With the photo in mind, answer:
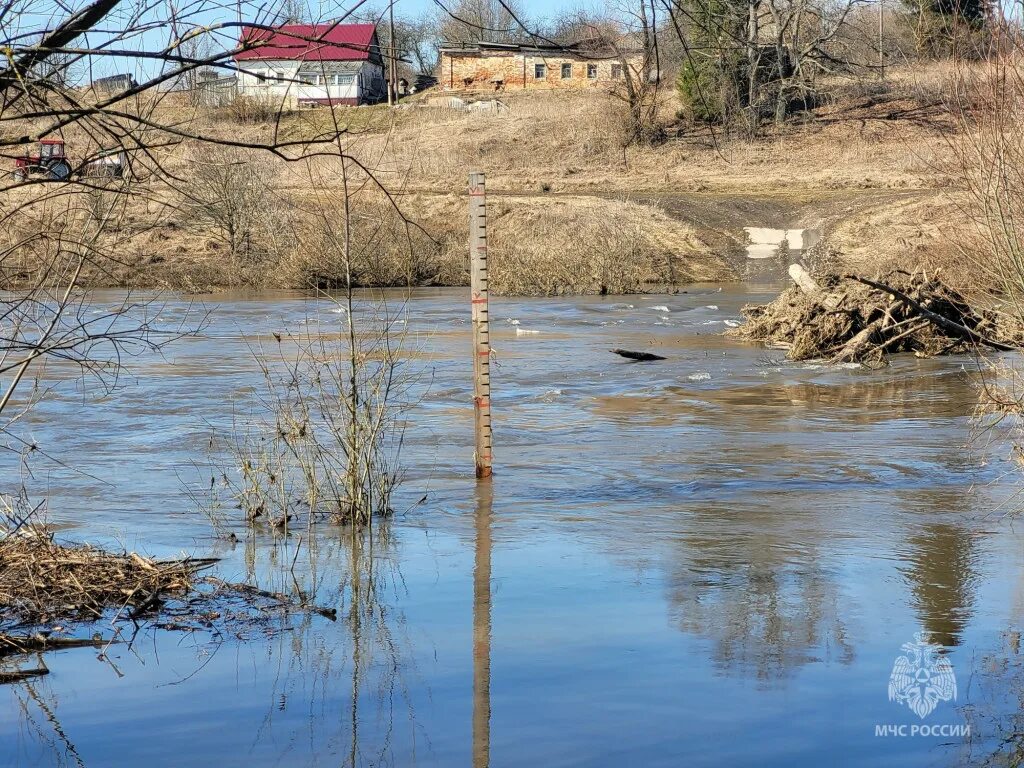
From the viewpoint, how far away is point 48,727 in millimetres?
5195

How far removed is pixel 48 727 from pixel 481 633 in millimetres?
2281

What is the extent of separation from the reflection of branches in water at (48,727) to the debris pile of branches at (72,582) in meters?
0.90

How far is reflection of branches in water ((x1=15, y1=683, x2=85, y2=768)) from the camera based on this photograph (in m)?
4.92

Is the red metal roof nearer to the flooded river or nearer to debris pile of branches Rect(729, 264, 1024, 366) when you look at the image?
the flooded river

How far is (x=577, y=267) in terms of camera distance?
3909 cm

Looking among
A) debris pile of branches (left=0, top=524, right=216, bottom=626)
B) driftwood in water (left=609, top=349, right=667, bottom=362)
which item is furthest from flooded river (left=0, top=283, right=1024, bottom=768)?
driftwood in water (left=609, top=349, right=667, bottom=362)

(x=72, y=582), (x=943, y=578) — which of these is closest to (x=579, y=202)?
(x=943, y=578)

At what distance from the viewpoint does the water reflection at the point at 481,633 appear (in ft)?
16.8

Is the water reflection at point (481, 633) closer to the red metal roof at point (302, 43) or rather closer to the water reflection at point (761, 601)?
the water reflection at point (761, 601)

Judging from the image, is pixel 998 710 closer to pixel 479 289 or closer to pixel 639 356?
pixel 479 289

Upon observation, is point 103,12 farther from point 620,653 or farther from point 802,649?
point 802,649

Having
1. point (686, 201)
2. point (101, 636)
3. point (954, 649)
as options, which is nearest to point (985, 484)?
point (954, 649)

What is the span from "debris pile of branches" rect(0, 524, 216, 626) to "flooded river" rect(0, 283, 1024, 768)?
18.0 inches

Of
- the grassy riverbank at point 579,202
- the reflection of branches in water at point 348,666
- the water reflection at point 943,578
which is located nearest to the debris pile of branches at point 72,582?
the reflection of branches in water at point 348,666
